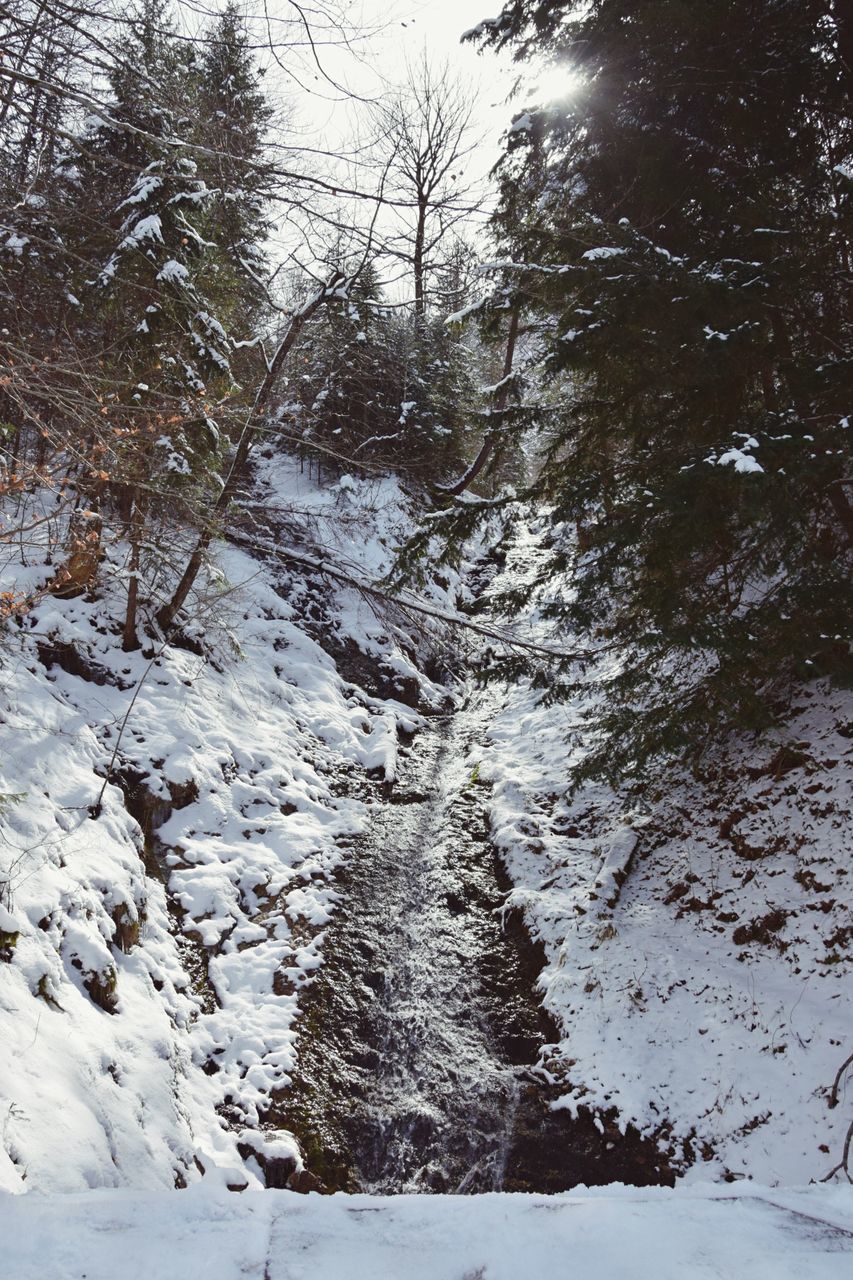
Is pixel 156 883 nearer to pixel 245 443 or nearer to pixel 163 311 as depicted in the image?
pixel 245 443

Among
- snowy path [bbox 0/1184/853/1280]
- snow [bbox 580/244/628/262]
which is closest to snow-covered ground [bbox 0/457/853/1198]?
snowy path [bbox 0/1184/853/1280]

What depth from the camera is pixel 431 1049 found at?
5332mm

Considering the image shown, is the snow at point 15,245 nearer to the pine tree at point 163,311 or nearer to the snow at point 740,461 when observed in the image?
the pine tree at point 163,311

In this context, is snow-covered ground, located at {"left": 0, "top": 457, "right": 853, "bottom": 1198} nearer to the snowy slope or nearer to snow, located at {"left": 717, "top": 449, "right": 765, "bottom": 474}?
the snowy slope

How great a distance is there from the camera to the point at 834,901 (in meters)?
4.92

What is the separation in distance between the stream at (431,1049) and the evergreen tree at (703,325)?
8.12ft

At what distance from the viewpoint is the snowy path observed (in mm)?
1937

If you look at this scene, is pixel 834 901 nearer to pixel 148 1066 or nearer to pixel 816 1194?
pixel 816 1194

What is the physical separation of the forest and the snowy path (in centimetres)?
2

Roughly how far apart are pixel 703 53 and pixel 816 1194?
8269mm

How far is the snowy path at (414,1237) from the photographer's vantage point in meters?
1.94

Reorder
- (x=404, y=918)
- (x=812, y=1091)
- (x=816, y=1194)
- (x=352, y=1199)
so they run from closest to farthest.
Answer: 1. (x=352, y=1199)
2. (x=816, y=1194)
3. (x=812, y=1091)
4. (x=404, y=918)

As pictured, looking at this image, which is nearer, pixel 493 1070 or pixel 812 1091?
pixel 812 1091

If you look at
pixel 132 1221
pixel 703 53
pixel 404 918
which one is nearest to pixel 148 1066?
pixel 132 1221
